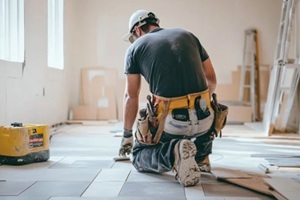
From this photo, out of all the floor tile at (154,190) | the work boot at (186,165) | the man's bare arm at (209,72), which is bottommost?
the floor tile at (154,190)

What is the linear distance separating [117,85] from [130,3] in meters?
1.66

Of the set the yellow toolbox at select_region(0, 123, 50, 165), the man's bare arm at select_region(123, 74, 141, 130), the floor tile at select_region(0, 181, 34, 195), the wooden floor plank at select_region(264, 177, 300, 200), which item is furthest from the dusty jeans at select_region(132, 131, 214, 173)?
the yellow toolbox at select_region(0, 123, 50, 165)

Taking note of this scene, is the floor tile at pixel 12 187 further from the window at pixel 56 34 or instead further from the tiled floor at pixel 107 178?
the window at pixel 56 34

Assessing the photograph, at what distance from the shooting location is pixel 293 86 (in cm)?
526

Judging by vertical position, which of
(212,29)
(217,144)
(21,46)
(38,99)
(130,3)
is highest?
(130,3)

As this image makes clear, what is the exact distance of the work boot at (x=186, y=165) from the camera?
225cm

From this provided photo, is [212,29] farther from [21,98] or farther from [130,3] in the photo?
[21,98]

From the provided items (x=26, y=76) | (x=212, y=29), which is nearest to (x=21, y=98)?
(x=26, y=76)

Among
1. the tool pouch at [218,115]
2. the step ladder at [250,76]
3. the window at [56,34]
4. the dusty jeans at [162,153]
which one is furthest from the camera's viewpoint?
the step ladder at [250,76]

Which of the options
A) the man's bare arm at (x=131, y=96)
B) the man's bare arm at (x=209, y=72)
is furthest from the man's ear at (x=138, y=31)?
the man's bare arm at (x=209, y=72)

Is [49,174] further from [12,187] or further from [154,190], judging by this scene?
[154,190]

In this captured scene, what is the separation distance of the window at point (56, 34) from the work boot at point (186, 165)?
4227 millimetres

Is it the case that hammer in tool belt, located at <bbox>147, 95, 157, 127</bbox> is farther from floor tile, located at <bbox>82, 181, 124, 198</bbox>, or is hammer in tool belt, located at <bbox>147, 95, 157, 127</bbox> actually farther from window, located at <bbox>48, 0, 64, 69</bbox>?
window, located at <bbox>48, 0, 64, 69</bbox>

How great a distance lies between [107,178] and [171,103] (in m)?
0.66
